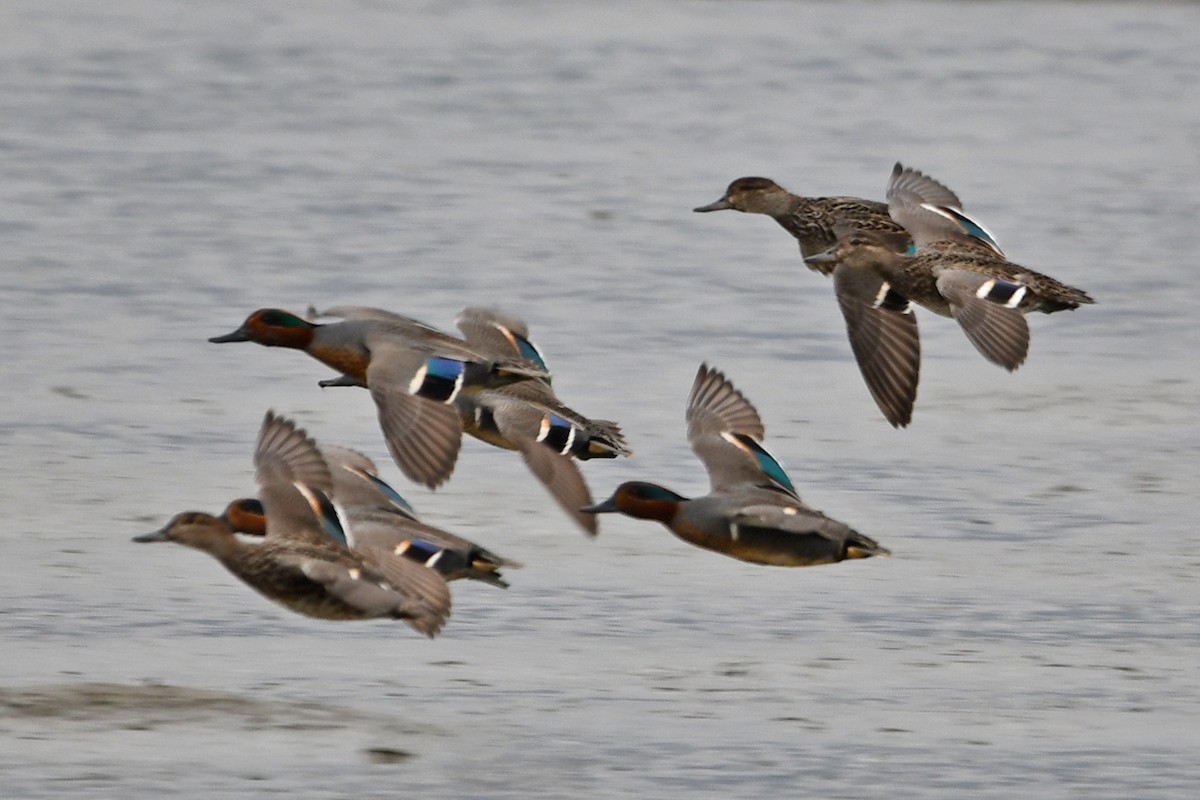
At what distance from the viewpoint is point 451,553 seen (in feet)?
27.0

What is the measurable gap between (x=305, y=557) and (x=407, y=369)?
124cm

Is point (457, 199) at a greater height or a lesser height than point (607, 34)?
lesser

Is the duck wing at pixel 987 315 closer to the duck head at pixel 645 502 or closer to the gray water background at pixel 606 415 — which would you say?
the gray water background at pixel 606 415

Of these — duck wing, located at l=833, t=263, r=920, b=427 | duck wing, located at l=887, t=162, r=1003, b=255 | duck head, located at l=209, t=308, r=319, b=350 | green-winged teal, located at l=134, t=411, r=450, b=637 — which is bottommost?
green-winged teal, located at l=134, t=411, r=450, b=637

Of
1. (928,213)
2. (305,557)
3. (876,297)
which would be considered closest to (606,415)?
(928,213)

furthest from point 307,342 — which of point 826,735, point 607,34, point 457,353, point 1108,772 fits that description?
point 607,34

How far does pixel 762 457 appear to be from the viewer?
8891 millimetres

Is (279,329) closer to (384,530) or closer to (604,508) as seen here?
(384,530)

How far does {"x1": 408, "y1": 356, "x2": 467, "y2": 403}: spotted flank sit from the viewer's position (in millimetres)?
8828

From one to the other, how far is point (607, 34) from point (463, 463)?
41.7ft

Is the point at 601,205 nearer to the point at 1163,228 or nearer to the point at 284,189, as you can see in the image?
the point at 284,189

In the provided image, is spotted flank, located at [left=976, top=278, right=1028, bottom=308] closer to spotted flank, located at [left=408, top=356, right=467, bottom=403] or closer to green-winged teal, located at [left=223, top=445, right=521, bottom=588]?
spotted flank, located at [left=408, top=356, right=467, bottom=403]

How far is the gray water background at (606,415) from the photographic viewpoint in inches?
311

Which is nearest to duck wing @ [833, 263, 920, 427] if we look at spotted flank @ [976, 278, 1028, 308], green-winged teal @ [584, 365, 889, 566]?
spotted flank @ [976, 278, 1028, 308]
